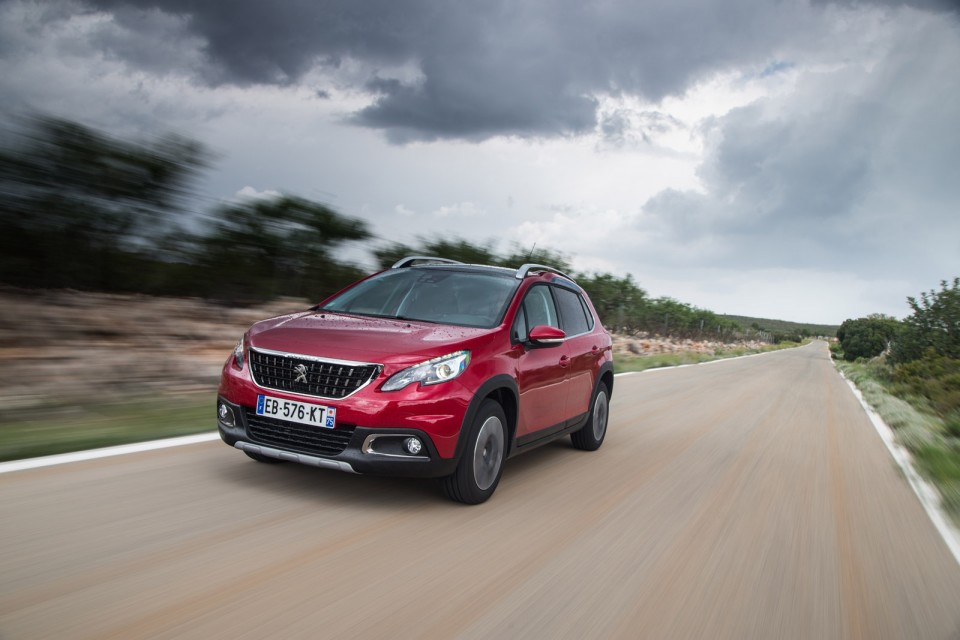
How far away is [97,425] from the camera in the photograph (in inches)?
252

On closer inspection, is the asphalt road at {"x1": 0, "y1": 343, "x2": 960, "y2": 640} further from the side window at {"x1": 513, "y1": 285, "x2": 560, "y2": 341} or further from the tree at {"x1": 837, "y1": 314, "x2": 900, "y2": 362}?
the tree at {"x1": 837, "y1": 314, "x2": 900, "y2": 362}

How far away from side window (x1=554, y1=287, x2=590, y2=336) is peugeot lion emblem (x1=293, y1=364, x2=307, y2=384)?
261cm

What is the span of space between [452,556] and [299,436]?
119 centimetres

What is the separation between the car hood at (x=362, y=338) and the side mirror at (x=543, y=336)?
1.19 feet

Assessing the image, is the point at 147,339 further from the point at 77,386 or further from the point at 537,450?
the point at 537,450

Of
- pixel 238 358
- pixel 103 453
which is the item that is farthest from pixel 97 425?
pixel 238 358

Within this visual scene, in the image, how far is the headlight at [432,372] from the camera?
4.41 metres

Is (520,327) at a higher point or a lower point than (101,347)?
higher

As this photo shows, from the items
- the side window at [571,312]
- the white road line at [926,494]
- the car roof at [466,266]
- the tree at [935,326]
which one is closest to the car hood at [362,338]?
the car roof at [466,266]

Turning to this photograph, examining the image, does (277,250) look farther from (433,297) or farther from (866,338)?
(866,338)

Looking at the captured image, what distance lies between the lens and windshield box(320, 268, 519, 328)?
5444 mm

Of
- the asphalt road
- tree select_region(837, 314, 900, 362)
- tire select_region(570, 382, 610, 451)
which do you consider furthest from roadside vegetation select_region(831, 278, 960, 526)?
tree select_region(837, 314, 900, 362)

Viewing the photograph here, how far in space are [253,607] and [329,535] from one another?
98cm

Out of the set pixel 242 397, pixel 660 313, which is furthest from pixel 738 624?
pixel 660 313
